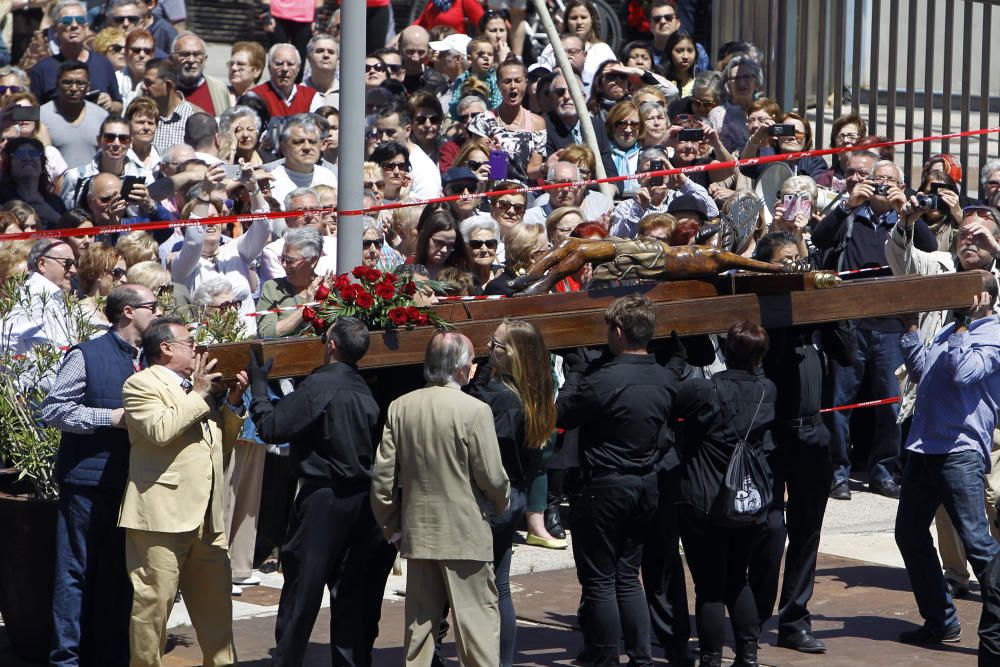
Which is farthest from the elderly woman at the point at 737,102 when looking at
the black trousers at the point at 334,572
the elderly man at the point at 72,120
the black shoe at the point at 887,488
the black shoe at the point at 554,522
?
the black trousers at the point at 334,572

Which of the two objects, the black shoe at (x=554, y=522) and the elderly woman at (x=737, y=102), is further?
the elderly woman at (x=737, y=102)

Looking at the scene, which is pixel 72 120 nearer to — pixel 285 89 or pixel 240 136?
pixel 240 136

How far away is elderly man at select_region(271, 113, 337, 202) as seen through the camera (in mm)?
11195

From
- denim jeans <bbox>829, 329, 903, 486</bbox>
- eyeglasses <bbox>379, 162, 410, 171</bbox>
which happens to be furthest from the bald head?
denim jeans <bbox>829, 329, 903, 486</bbox>

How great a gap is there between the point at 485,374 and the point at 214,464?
131 cm

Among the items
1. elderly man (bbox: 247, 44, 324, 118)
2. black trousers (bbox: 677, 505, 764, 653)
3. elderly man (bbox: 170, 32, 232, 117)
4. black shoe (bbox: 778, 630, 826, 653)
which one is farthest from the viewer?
elderly man (bbox: 170, 32, 232, 117)

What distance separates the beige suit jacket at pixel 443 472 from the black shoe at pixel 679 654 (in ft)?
4.84

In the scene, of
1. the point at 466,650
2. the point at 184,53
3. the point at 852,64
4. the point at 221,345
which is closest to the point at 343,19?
the point at 221,345

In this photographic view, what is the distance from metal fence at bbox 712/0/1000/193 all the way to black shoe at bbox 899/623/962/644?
5.53 m

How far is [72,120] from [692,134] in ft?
15.9

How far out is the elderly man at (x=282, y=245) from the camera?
32.8ft

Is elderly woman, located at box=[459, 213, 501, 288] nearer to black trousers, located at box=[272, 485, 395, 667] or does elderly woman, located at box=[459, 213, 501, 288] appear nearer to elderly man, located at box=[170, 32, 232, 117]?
black trousers, located at box=[272, 485, 395, 667]

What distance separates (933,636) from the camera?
8.12 metres

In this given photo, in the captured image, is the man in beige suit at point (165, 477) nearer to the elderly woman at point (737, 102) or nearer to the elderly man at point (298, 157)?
the elderly man at point (298, 157)
